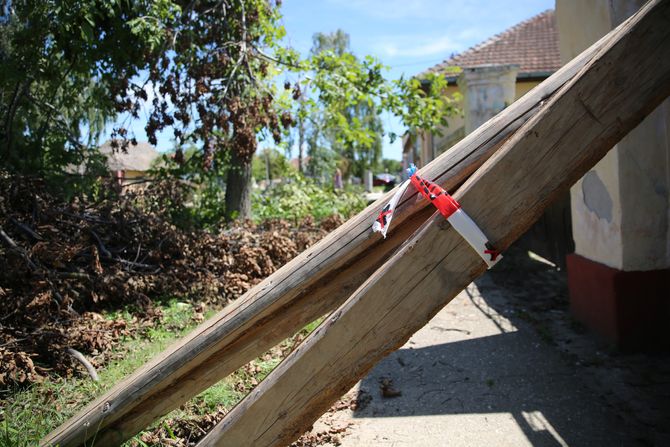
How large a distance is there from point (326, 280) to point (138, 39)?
217 inches

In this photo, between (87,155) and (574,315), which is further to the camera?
(87,155)

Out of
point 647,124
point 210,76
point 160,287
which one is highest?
point 210,76

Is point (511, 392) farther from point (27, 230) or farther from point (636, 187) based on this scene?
point (27, 230)

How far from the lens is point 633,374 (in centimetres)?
379

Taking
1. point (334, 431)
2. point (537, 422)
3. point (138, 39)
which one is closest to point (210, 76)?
point (138, 39)

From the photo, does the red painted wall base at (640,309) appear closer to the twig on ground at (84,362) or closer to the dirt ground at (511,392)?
the dirt ground at (511,392)

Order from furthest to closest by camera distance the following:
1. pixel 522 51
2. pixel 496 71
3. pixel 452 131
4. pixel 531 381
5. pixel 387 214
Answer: pixel 522 51 → pixel 452 131 → pixel 496 71 → pixel 531 381 → pixel 387 214

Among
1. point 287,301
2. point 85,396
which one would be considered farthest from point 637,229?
point 85,396

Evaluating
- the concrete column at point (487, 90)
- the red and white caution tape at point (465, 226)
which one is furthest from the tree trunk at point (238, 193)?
the red and white caution tape at point (465, 226)

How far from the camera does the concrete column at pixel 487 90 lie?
8174mm

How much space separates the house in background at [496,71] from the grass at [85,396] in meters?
6.05

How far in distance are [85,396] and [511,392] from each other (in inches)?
121

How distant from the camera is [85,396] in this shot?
3236 mm

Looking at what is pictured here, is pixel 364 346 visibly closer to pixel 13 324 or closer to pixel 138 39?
pixel 13 324
